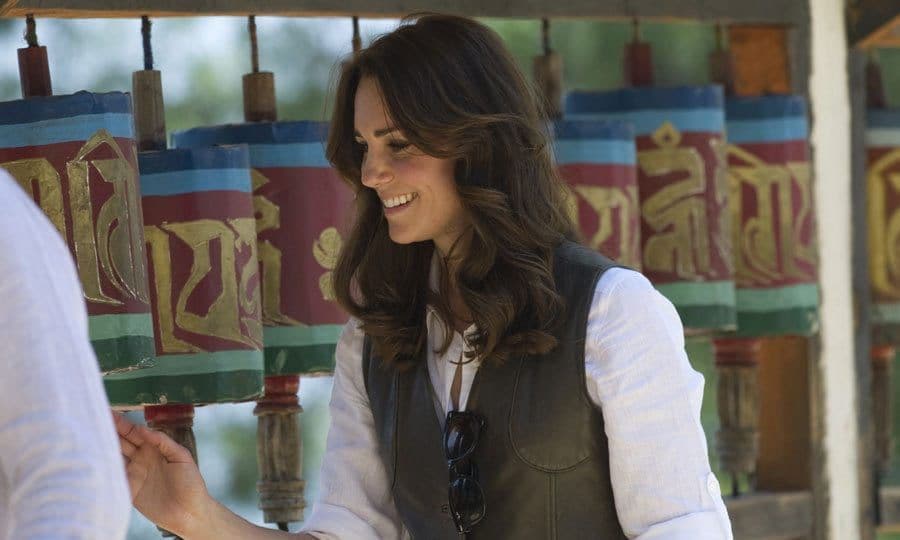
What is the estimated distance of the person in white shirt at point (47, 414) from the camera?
1.13 m

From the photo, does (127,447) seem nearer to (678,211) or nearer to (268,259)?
(268,259)

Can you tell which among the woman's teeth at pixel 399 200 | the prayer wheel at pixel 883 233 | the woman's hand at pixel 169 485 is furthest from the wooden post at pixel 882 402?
the woman's hand at pixel 169 485

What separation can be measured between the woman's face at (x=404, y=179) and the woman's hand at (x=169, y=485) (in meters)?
0.34

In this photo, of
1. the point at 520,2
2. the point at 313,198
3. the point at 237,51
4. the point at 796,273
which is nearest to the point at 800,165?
the point at 796,273

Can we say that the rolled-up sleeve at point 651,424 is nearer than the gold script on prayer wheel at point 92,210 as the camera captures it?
Yes

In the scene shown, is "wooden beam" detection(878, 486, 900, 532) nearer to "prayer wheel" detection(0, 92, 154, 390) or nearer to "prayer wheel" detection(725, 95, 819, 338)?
"prayer wheel" detection(725, 95, 819, 338)

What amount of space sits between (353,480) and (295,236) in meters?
0.38

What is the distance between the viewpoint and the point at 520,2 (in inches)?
97.0

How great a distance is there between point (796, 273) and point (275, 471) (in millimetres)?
928

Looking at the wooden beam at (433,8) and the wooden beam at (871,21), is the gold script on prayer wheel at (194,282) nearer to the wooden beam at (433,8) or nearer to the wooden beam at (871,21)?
the wooden beam at (433,8)

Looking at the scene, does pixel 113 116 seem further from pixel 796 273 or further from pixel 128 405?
pixel 796 273

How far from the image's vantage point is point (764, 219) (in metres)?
2.71

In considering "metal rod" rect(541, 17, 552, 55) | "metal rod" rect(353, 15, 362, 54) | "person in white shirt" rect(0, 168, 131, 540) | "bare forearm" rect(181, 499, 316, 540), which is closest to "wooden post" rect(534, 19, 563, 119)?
"metal rod" rect(541, 17, 552, 55)

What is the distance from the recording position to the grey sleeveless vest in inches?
71.1
